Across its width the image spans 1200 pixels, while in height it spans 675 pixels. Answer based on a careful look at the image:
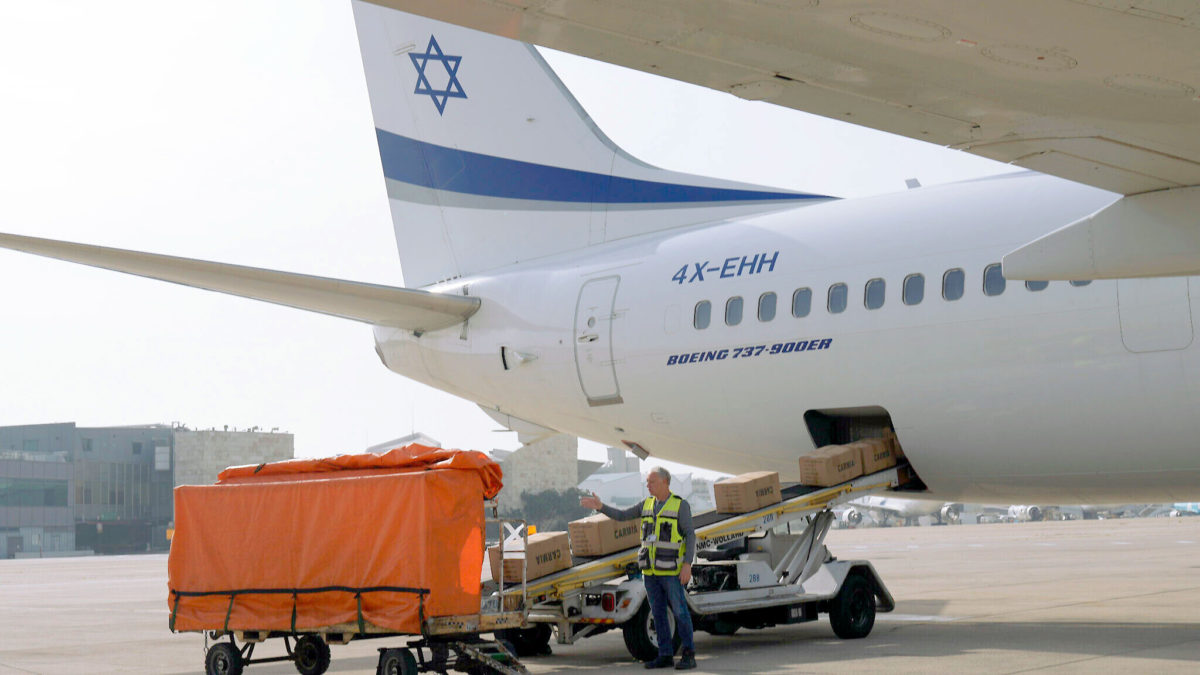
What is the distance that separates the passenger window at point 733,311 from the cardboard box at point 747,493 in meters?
2.34

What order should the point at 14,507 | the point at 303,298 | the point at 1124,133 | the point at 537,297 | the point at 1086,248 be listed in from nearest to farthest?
1. the point at 1124,133
2. the point at 1086,248
3. the point at 303,298
4. the point at 537,297
5. the point at 14,507

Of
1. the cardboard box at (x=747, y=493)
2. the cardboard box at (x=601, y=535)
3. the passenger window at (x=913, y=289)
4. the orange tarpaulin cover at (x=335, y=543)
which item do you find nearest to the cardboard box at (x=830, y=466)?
the cardboard box at (x=747, y=493)

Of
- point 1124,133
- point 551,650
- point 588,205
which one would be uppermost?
point 588,205

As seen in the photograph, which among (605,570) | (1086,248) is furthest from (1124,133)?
(605,570)

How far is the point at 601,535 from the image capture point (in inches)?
461

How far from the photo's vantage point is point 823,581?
1238 centimetres

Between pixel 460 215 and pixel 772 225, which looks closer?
pixel 772 225

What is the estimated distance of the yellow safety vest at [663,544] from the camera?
1051cm

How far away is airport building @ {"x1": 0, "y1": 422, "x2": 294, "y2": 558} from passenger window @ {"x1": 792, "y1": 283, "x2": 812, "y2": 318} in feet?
293

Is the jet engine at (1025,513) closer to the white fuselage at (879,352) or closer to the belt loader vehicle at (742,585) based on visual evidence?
the white fuselage at (879,352)

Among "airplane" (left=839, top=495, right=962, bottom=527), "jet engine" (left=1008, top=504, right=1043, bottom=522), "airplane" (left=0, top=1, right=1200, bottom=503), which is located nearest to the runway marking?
"airplane" (left=0, top=1, right=1200, bottom=503)

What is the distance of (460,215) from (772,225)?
586 cm

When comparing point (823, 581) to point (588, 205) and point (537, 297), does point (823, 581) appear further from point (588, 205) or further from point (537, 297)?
point (588, 205)

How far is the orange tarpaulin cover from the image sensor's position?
950cm
